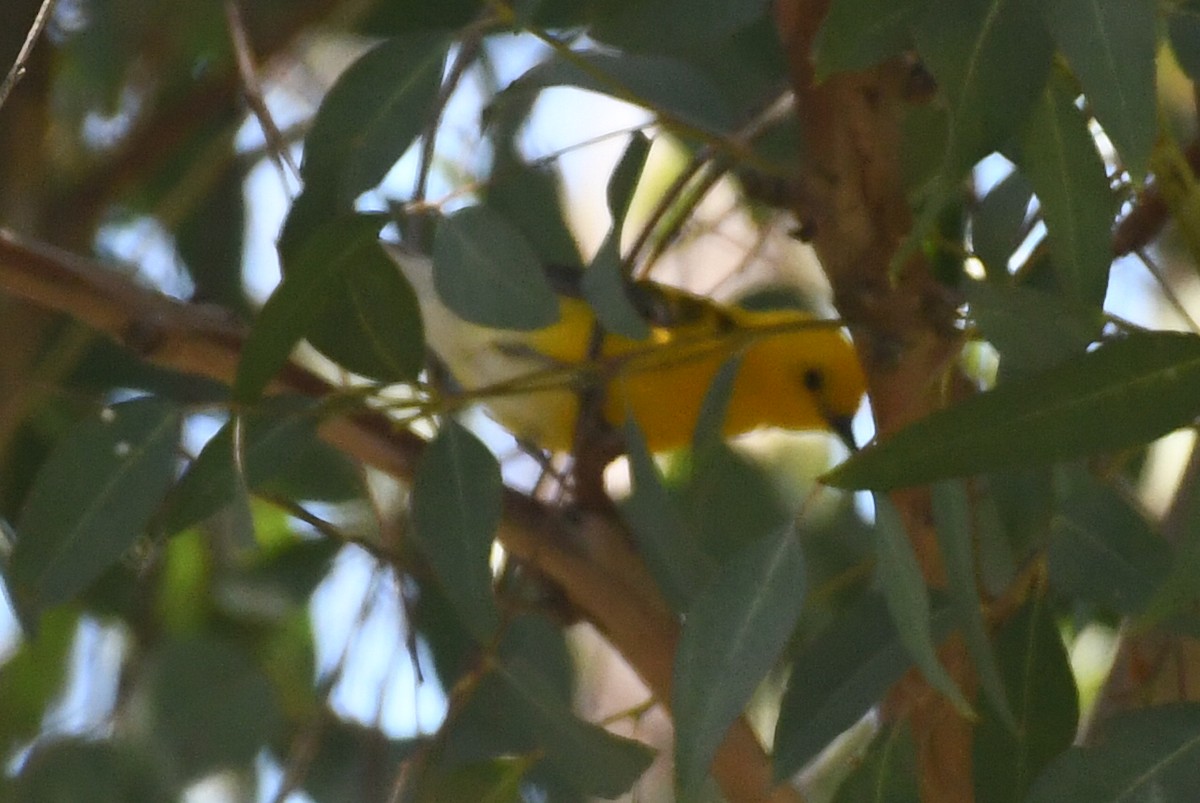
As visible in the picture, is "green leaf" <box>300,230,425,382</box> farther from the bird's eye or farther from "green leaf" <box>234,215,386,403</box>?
the bird's eye

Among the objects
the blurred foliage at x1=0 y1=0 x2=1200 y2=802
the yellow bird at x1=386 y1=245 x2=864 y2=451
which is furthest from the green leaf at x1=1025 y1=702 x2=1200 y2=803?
the yellow bird at x1=386 y1=245 x2=864 y2=451

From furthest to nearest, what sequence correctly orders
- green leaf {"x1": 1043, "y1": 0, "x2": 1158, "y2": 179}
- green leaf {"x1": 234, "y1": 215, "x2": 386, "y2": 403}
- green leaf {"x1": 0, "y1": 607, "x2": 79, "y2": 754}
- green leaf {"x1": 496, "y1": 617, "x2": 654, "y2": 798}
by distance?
1. green leaf {"x1": 0, "y1": 607, "x2": 79, "y2": 754}
2. green leaf {"x1": 496, "y1": 617, "x2": 654, "y2": 798}
3. green leaf {"x1": 234, "y1": 215, "x2": 386, "y2": 403}
4. green leaf {"x1": 1043, "y1": 0, "x2": 1158, "y2": 179}

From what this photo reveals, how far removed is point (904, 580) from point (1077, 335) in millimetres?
133

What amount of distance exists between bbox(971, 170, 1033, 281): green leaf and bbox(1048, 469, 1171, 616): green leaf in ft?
0.53

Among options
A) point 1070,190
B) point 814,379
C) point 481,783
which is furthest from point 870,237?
point 814,379

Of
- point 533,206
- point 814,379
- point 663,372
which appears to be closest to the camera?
point 533,206

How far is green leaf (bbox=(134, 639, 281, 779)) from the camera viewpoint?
0.93m

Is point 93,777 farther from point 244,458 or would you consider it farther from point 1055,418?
point 1055,418

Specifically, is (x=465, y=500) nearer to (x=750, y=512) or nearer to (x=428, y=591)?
(x=428, y=591)

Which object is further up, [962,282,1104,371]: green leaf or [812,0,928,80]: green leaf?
[812,0,928,80]: green leaf

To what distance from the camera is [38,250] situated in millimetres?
883

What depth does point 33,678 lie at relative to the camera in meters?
1.24

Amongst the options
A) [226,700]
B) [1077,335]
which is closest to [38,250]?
[226,700]

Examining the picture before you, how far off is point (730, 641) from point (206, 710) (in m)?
0.44
